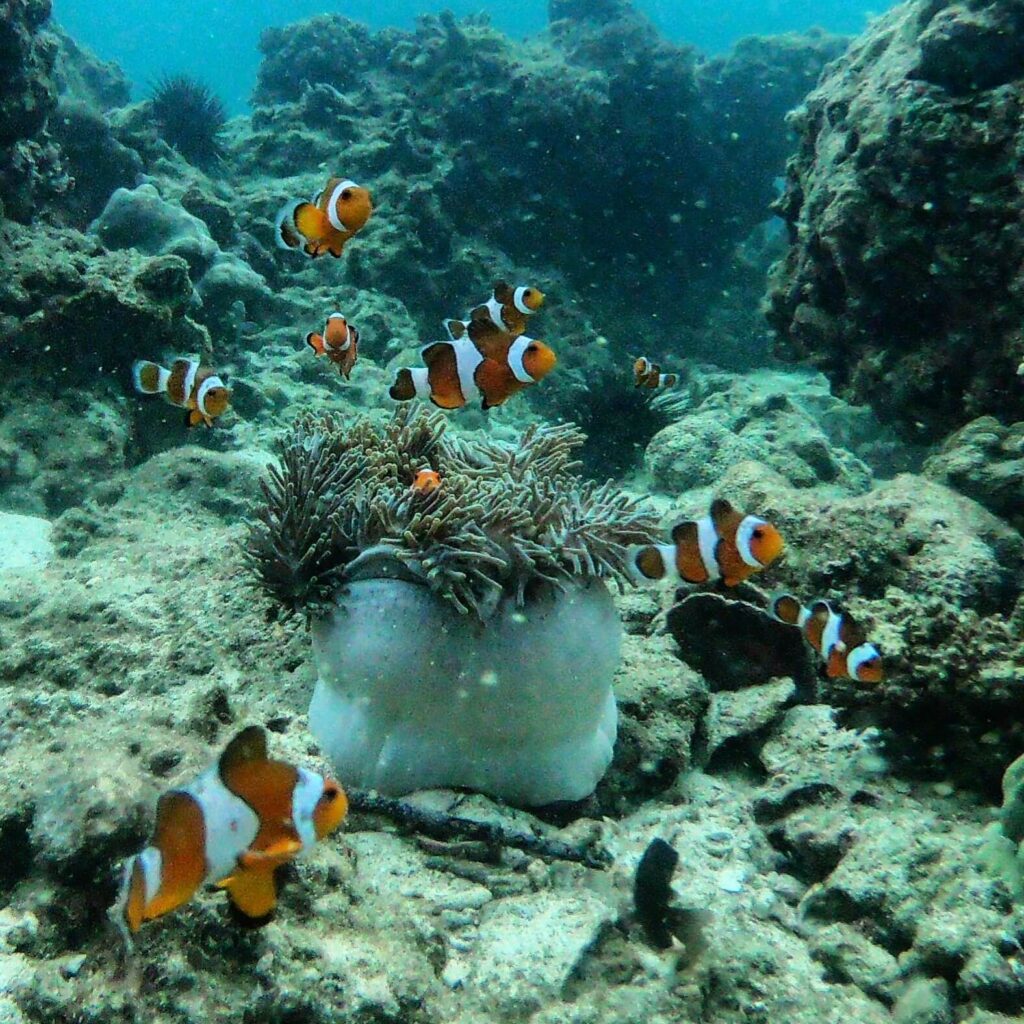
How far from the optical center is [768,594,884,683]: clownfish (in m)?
3.01

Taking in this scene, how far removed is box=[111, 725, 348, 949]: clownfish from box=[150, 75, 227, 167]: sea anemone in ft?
47.9

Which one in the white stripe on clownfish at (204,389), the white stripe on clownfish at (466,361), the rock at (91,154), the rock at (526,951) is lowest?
the rock at (526,951)

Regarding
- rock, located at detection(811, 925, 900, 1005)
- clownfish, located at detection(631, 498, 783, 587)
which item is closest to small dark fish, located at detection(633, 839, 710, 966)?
rock, located at detection(811, 925, 900, 1005)

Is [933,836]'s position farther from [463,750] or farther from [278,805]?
[278,805]

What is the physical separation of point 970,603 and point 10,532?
225 inches

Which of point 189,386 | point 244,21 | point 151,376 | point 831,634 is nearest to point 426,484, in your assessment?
point 831,634

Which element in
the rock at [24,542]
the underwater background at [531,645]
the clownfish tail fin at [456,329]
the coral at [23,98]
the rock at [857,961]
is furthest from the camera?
the coral at [23,98]

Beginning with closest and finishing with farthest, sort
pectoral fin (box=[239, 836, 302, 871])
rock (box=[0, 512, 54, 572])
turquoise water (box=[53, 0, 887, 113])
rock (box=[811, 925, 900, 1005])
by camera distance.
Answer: pectoral fin (box=[239, 836, 302, 871]) < rock (box=[811, 925, 900, 1005]) < rock (box=[0, 512, 54, 572]) < turquoise water (box=[53, 0, 887, 113])

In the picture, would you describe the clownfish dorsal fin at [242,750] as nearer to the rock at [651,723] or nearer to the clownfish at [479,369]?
the rock at [651,723]

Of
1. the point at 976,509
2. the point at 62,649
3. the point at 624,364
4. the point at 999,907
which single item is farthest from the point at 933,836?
the point at 624,364

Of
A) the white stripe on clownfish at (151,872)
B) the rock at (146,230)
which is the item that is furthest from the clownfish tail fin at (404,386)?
the rock at (146,230)

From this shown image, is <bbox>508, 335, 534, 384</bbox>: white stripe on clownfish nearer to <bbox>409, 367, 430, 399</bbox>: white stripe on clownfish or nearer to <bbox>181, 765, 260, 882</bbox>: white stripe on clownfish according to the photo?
<bbox>409, 367, 430, 399</bbox>: white stripe on clownfish

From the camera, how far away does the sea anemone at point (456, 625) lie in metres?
2.91

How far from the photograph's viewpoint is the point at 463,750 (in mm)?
2977
